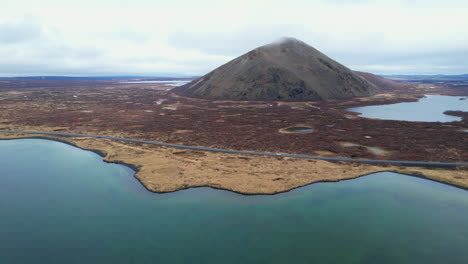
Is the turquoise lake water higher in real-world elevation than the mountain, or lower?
lower

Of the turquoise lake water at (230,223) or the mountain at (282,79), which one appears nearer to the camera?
the turquoise lake water at (230,223)

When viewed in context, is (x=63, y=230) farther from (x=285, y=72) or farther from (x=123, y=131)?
(x=285, y=72)

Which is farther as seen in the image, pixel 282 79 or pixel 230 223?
pixel 282 79

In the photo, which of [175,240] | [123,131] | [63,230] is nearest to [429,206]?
[175,240]

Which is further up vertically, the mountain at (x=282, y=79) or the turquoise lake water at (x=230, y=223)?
the mountain at (x=282, y=79)
